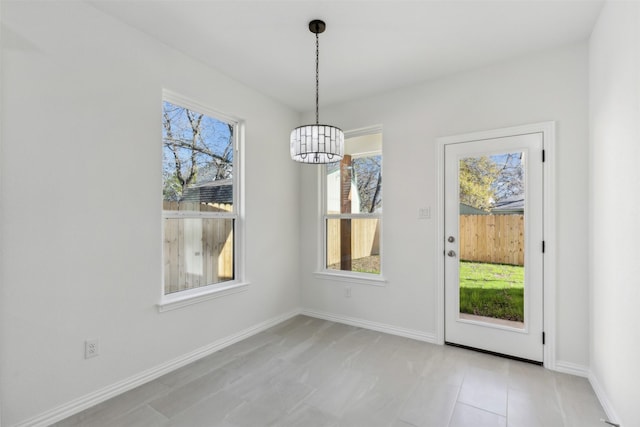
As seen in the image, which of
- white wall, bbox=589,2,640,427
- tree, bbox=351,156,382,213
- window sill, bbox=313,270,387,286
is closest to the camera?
white wall, bbox=589,2,640,427

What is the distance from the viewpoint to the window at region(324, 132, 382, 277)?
11.9 ft

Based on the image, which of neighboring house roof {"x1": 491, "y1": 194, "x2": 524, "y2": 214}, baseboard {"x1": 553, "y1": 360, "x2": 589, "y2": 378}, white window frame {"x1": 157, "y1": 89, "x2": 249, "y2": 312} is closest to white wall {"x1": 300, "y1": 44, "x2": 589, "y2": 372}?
baseboard {"x1": 553, "y1": 360, "x2": 589, "y2": 378}

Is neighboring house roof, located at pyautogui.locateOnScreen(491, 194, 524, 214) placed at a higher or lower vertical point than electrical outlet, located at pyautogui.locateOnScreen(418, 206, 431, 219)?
higher

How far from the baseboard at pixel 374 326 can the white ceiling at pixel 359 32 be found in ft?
8.69

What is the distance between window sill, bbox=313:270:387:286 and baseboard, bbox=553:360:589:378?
161cm

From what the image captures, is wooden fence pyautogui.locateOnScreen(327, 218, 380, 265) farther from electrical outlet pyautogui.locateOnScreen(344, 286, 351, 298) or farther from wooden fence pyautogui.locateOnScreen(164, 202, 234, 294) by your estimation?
wooden fence pyautogui.locateOnScreen(164, 202, 234, 294)

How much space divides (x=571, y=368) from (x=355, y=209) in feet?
8.00

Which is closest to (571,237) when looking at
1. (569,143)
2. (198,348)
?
(569,143)

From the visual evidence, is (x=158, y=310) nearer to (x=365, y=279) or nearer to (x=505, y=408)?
(x=365, y=279)

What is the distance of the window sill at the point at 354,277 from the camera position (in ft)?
11.5

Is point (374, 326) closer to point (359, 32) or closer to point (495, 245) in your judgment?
point (495, 245)

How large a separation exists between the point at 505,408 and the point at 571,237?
147 centimetres

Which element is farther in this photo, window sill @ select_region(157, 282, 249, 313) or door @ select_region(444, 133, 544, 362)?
door @ select_region(444, 133, 544, 362)

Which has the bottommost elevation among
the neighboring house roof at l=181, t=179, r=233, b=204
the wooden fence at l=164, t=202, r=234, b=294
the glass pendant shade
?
the wooden fence at l=164, t=202, r=234, b=294
